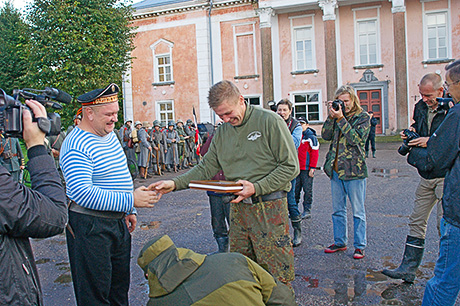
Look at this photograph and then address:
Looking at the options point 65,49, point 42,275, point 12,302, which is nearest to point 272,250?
point 12,302

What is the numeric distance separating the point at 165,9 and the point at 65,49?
11731 millimetres

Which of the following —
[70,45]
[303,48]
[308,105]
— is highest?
[303,48]

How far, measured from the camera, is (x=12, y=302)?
187 centimetres

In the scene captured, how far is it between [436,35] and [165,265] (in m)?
26.3

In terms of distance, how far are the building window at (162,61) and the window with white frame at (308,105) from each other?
8.70 meters

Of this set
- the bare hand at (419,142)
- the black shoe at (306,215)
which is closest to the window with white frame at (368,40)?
the black shoe at (306,215)

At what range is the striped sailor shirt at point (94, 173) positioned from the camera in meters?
2.91

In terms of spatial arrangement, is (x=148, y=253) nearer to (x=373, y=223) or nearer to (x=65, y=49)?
(x=373, y=223)

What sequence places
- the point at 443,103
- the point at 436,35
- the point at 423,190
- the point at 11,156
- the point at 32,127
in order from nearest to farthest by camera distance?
the point at 32,127
the point at 443,103
the point at 423,190
the point at 11,156
the point at 436,35

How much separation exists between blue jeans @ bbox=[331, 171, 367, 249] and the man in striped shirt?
2749 mm

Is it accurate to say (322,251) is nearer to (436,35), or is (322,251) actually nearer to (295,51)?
(295,51)

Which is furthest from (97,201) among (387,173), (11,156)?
(387,173)

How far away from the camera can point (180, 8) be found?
27594 mm

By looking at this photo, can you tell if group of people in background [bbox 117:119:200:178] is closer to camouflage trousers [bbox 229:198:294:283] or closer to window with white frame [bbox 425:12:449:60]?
camouflage trousers [bbox 229:198:294:283]
